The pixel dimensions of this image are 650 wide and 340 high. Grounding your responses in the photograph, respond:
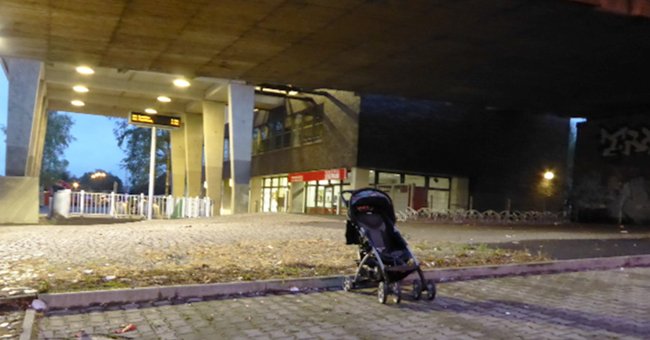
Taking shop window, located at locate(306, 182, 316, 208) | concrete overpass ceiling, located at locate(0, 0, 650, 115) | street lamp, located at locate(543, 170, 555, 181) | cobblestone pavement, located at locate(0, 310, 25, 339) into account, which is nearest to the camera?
cobblestone pavement, located at locate(0, 310, 25, 339)

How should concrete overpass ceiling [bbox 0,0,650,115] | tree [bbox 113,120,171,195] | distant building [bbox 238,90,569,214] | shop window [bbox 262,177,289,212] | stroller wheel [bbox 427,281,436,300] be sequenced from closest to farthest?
stroller wheel [bbox 427,281,436,300]
concrete overpass ceiling [bbox 0,0,650,115]
distant building [bbox 238,90,569,214]
shop window [bbox 262,177,289,212]
tree [bbox 113,120,171,195]

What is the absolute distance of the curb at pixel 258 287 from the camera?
6289mm

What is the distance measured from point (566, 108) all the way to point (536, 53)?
12747 mm

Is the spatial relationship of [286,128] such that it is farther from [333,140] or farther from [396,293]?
[396,293]

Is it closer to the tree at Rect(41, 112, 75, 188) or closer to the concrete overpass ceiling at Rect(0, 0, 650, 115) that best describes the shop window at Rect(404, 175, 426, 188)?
the concrete overpass ceiling at Rect(0, 0, 650, 115)

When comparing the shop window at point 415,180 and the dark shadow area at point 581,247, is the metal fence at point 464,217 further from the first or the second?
the dark shadow area at point 581,247

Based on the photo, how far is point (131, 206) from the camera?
1147 inches

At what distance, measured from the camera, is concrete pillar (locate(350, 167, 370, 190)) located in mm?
30250

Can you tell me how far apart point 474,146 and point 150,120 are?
19.4 metres

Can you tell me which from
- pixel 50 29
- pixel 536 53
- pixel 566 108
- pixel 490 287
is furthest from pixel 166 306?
pixel 566 108

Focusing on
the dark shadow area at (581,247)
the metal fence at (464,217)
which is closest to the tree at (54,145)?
the metal fence at (464,217)

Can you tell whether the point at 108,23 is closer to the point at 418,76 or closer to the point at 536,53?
the point at 418,76

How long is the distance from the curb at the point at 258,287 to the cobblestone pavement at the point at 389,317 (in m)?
0.26

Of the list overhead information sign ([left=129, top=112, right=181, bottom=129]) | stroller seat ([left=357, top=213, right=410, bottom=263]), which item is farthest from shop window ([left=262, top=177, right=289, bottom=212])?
stroller seat ([left=357, top=213, right=410, bottom=263])
